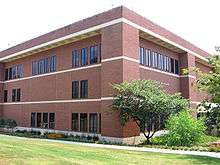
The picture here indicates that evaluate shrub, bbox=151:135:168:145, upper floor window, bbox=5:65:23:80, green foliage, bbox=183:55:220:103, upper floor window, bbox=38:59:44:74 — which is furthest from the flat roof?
green foliage, bbox=183:55:220:103

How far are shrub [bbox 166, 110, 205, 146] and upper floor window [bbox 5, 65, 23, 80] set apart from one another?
24.8m

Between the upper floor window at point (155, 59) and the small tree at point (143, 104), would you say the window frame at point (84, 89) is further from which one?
the upper floor window at point (155, 59)

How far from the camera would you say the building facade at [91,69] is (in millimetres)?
26594

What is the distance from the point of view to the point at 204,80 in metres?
18.8

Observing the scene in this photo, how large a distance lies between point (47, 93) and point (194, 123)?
1788 centimetres

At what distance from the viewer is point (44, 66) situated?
121ft

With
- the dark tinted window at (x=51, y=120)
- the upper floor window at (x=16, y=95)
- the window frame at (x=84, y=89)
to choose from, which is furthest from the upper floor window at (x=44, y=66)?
the window frame at (x=84, y=89)

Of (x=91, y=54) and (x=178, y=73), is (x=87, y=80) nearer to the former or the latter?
(x=91, y=54)

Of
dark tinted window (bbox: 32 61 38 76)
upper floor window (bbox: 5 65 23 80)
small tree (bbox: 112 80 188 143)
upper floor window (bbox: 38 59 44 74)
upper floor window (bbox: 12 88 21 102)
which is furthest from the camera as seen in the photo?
upper floor window (bbox: 5 65 23 80)

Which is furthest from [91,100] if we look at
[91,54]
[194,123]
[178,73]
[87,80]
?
[178,73]

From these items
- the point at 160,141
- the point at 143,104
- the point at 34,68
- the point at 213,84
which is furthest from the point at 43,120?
the point at 213,84

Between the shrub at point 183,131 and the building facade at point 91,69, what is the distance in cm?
371

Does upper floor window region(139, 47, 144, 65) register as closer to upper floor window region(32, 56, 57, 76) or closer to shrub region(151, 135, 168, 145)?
shrub region(151, 135, 168, 145)

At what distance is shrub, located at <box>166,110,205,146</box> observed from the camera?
75.7 feet
